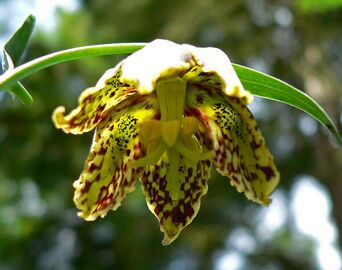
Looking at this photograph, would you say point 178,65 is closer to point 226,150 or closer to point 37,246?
point 226,150

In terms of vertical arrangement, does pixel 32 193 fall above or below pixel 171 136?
below

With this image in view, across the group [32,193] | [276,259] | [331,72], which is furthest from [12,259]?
[331,72]

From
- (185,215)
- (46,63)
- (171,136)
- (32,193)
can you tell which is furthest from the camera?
(32,193)

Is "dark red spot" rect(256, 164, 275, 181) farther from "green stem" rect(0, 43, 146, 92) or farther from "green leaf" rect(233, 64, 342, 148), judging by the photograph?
"green stem" rect(0, 43, 146, 92)

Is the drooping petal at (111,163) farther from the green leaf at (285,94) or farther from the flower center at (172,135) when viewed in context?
the green leaf at (285,94)

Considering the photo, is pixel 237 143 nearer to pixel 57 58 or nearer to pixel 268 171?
pixel 268 171

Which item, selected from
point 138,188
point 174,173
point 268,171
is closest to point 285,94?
point 268,171

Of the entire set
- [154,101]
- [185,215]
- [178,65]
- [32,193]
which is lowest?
[32,193]
